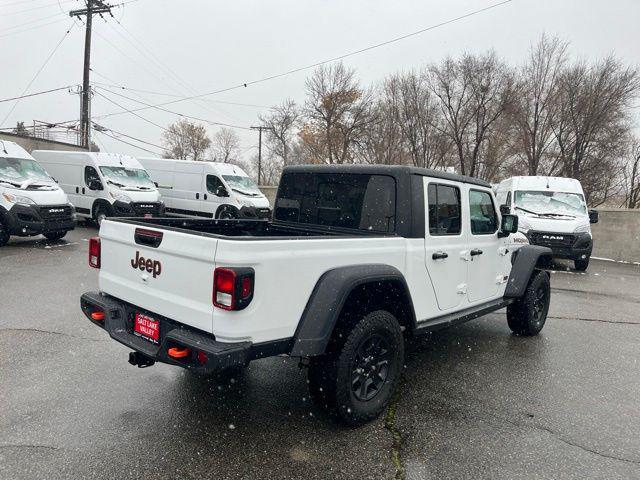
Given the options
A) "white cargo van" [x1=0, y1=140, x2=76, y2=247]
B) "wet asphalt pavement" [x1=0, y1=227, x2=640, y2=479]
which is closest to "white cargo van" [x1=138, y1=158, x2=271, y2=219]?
"white cargo van" [x1=0, y1=140, x2=76, y2=247]

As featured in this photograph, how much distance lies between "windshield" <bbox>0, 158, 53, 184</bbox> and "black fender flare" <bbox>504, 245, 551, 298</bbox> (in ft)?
34.5

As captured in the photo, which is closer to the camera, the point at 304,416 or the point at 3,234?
the point at 304,416

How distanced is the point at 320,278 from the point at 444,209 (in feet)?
5.16

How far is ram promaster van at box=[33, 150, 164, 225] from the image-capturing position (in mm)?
13719

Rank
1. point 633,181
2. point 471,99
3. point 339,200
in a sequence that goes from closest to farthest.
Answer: point 339,200, point 471,99, point 633,181

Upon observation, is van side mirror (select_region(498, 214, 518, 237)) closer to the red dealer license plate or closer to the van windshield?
the red dealer license plate

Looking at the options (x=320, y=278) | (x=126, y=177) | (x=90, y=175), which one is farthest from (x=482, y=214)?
(x=90, y=175)

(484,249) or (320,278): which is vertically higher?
(484,249)

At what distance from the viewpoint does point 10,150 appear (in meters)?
10.9

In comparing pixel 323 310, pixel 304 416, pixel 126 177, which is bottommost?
pixel 304 416

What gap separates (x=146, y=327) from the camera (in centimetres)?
301

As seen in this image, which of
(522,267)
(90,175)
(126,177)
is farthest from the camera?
(126,177)

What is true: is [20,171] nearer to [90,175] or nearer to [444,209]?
[90,175]

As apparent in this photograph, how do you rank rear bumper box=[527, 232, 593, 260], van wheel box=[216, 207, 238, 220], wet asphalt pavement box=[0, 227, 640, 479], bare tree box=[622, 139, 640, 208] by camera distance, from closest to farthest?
wet asphalt pavement box=[0, 227, 640, 479] < rear bumper box=[527, 232, 593, 260] < van wheel box=[216, 207, 238, 220] < bare tree box=[622, 139, 640, 208]
